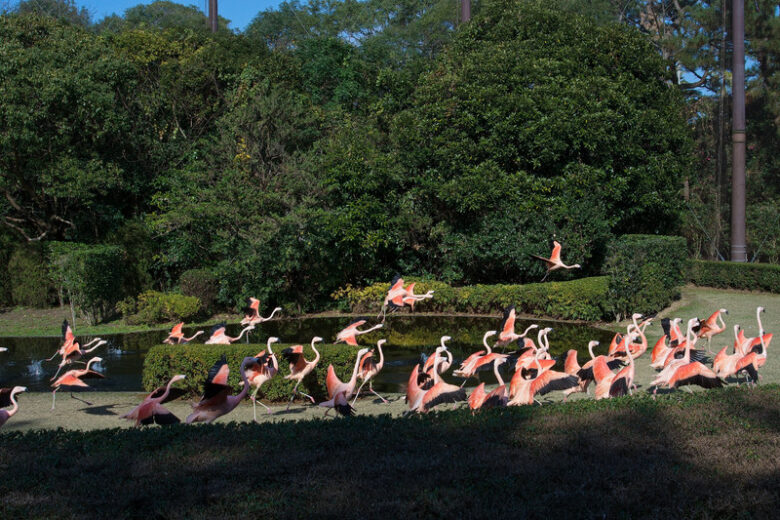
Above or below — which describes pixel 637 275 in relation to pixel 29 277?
below

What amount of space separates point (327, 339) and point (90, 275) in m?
5.99

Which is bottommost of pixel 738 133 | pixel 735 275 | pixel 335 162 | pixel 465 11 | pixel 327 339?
pixel 327 339

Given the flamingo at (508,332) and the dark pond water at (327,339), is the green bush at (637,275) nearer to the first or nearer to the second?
the dark pond water at (327,339)

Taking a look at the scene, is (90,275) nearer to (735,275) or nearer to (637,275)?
(637,275)

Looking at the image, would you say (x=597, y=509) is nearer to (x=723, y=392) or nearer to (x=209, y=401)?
(x=723, y=392)

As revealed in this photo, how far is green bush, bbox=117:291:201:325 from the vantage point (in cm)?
1645

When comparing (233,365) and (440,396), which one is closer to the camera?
(440,396)

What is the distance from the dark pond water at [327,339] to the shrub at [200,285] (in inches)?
66.4

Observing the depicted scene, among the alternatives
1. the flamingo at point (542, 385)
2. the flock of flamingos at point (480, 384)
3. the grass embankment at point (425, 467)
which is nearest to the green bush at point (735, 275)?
the flock of flamingos at point (480, 384)

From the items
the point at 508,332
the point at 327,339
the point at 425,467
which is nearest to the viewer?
the point at 425,467

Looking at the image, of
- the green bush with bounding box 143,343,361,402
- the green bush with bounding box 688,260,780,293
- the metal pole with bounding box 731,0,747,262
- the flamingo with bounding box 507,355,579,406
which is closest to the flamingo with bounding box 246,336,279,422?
the green bush with bounding box 143,343,361,402

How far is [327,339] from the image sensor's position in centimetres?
1463

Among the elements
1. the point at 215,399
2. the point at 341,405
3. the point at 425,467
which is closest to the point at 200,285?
the point at 215,399

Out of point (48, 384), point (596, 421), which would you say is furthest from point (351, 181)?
point (596, 421)
